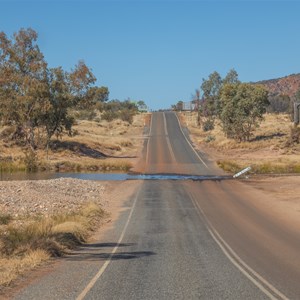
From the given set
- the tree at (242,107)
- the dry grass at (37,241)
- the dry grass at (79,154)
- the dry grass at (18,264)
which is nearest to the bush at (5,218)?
the dry grass at (37,241)

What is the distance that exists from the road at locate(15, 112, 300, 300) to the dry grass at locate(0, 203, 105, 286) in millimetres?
628

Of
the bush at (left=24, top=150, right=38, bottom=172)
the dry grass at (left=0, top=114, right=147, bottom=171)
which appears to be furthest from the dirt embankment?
the bush at (left=24, top=150, right=38, bottom=172)

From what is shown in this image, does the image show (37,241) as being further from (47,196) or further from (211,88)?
(211,88)

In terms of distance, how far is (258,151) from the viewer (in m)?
73.7

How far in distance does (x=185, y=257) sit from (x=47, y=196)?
64.1 ft

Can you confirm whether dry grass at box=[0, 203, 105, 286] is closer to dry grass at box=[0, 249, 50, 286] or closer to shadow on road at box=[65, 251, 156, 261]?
dry grass at box=[0, 249, 50, 286]

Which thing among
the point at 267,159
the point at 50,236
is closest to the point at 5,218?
the point at 50,236

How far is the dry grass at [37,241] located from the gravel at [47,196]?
4.20 meters

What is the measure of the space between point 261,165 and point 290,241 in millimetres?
39389

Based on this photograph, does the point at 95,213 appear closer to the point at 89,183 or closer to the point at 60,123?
the point at 89,183

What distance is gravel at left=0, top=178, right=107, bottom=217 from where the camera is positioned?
1111 inches

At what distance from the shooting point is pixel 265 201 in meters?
32.5

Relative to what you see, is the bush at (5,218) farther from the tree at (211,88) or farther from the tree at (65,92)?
the tree at (211,88)

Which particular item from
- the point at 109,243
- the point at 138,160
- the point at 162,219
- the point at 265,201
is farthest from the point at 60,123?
the point at 109,243
